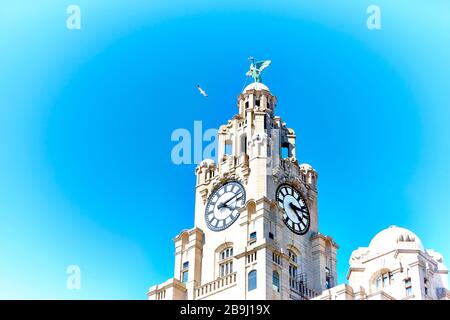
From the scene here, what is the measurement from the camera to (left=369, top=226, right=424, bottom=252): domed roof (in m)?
75.2

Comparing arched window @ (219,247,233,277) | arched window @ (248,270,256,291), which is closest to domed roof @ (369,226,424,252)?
arched window @ (248,270,256,291)

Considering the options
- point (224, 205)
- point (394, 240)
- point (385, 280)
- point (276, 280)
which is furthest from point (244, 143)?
point (385, 280)

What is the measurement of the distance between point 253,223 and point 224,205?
5971 millimetres

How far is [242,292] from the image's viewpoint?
7781 cm

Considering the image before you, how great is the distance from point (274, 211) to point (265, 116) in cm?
1371

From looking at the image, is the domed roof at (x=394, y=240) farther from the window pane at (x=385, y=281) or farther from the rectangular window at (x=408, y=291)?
the rectangular window at (x=408, y=291)

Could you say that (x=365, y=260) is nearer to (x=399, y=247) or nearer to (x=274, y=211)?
(x=399, y=247)

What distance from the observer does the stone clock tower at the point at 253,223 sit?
263 ft

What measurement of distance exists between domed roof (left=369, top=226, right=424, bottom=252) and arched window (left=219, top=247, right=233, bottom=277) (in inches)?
577

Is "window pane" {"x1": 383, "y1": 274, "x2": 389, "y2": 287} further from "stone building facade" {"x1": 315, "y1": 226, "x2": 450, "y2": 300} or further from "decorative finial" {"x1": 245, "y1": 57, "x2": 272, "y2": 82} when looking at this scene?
"decorative finial" {"x1": 245, "y1": 57, "x2": 272, "y2": 82}

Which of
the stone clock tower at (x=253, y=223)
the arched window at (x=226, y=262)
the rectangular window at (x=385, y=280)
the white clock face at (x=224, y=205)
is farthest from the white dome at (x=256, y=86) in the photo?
the rectangular window at (x=385, y=280)

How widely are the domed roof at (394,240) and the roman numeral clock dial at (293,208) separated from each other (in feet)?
42.9
